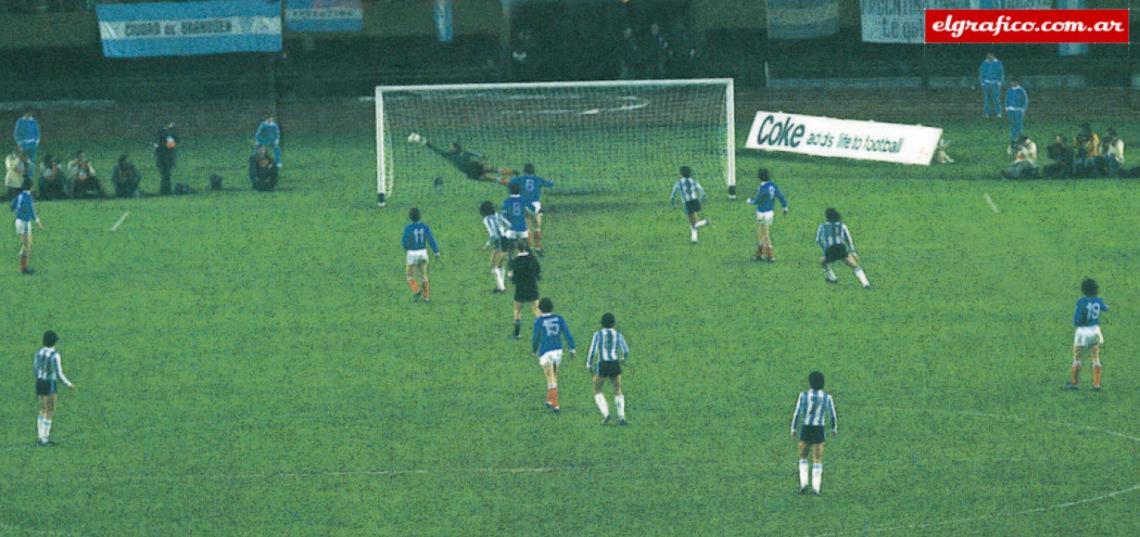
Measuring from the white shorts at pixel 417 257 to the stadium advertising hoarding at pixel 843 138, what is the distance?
20914 millimetres

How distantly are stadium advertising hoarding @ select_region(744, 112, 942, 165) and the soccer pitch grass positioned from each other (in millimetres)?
2008

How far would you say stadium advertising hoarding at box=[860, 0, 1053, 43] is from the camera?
59.3 m

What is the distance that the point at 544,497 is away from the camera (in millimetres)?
24750

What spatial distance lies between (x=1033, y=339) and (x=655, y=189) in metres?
18.1

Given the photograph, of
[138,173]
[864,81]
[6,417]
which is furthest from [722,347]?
[864,81]

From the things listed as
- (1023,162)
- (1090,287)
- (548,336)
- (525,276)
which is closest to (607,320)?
(548,336)

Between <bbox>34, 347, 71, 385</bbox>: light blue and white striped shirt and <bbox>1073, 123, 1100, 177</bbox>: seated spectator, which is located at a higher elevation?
<bbox>1073, 123, 1100, 177</bbox>: seated spectator

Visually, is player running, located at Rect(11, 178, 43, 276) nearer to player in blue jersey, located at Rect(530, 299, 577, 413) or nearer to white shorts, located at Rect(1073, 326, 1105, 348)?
player in blue jersey, located at Rect(530, 299, 577, 413)

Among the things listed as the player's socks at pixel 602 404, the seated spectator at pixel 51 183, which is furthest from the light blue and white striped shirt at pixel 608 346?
the seated spectator at pixel 51 183

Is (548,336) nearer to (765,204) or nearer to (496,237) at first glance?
(496,237)

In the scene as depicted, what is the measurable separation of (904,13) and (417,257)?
93.2ft

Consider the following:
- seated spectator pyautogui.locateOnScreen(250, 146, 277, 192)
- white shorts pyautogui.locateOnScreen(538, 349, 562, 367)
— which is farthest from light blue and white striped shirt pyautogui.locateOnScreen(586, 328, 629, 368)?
seated spectator pyautogui.locateOnScreen(250, 146, 277, 192)

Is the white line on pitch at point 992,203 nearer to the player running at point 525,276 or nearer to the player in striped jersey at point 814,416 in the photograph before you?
the player running at point 525,276

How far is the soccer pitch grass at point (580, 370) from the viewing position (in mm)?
24484
